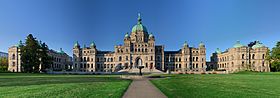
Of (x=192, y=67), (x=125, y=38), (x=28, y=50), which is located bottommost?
(x=192, y=67)

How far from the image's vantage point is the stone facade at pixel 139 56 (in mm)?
96625

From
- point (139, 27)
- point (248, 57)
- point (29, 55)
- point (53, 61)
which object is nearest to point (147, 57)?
point (139, 27)

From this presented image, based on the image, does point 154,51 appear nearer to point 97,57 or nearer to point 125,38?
point 125,38

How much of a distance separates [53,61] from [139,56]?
133ft

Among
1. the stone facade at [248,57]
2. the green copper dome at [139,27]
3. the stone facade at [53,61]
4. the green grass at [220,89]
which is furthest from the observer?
the green copper dome at [139,27]

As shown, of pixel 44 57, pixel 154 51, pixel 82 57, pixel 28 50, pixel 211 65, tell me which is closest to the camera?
pixel 28 50

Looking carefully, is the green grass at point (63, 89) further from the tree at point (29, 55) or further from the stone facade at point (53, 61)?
the stone facade at point (53, 61)

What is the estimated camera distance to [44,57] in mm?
63781

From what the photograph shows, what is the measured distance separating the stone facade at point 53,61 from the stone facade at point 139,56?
983cm

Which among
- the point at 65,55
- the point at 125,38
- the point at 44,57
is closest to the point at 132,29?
the point at 125,38

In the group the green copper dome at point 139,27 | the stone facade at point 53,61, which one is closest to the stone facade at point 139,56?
the green copper dome at point 139,27

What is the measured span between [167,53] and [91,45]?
125 ft

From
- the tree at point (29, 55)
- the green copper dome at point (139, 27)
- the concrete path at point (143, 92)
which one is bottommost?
the concrete path at point (143, 92)

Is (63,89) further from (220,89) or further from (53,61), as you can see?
(53,61)
